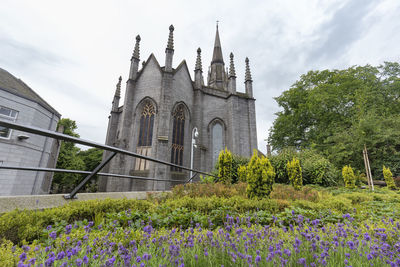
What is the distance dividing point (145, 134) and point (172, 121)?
2.61 meters

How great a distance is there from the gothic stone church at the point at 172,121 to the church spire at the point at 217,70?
7894mm

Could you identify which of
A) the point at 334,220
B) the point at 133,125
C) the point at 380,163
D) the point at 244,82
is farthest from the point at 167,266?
the point at 380,163

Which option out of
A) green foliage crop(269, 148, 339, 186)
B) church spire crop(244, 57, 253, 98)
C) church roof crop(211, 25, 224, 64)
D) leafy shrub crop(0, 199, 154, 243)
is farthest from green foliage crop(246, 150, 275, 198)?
church roof crop(211, 25, 224, 64)

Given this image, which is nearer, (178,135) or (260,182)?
(260,182)

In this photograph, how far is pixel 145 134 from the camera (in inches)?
628

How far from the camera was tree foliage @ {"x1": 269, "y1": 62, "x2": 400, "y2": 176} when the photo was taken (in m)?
15.6

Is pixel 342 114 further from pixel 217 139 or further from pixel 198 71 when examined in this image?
pixel 198 71

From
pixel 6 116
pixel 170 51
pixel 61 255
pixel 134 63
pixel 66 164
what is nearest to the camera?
pixel 61 255

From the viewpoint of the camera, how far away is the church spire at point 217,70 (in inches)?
1121

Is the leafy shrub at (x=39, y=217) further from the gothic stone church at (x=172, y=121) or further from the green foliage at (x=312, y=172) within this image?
the green foliage at (x=312, y=172)

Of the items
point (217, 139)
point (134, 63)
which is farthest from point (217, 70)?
point (134, 63)

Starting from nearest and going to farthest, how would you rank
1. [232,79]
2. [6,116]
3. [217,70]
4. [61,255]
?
[61,255]
[6,116]
[232,79]
[217,70]

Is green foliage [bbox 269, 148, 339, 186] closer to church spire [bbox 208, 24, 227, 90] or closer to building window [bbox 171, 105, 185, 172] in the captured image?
building window [bbox 171, 105, 185, 172]

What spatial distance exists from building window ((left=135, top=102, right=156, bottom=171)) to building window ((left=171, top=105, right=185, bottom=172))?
2.00m
